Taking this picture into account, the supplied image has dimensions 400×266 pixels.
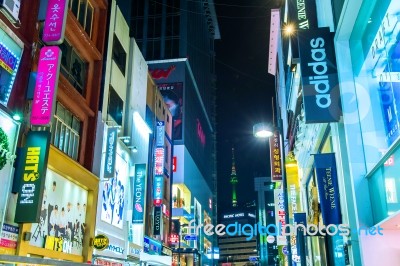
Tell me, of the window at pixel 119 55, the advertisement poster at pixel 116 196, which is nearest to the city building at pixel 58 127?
the advertisement poster at pixel 116 196

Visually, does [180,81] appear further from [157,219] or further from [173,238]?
[157,219]

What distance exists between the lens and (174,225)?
168ft

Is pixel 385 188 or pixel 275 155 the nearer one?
pixel 385 188

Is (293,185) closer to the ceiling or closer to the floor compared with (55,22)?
closer to the floor

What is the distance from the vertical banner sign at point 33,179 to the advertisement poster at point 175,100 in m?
50.1

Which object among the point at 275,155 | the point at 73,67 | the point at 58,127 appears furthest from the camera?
the point at 275,155

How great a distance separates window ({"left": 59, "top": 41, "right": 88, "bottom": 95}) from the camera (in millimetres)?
17328

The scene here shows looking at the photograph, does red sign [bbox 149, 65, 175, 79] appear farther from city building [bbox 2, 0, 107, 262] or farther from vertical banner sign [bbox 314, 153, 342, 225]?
vertical banner sign [bbox 314, 153, 342, 225]

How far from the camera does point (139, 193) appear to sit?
76.3ft

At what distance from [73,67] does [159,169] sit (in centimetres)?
1204

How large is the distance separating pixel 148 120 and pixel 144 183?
8514 mm

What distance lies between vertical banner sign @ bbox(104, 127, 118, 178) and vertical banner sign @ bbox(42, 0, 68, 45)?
21.4 ft

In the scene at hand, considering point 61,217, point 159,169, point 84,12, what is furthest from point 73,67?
point 159,169

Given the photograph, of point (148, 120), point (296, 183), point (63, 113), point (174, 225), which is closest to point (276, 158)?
point (296, 183)
